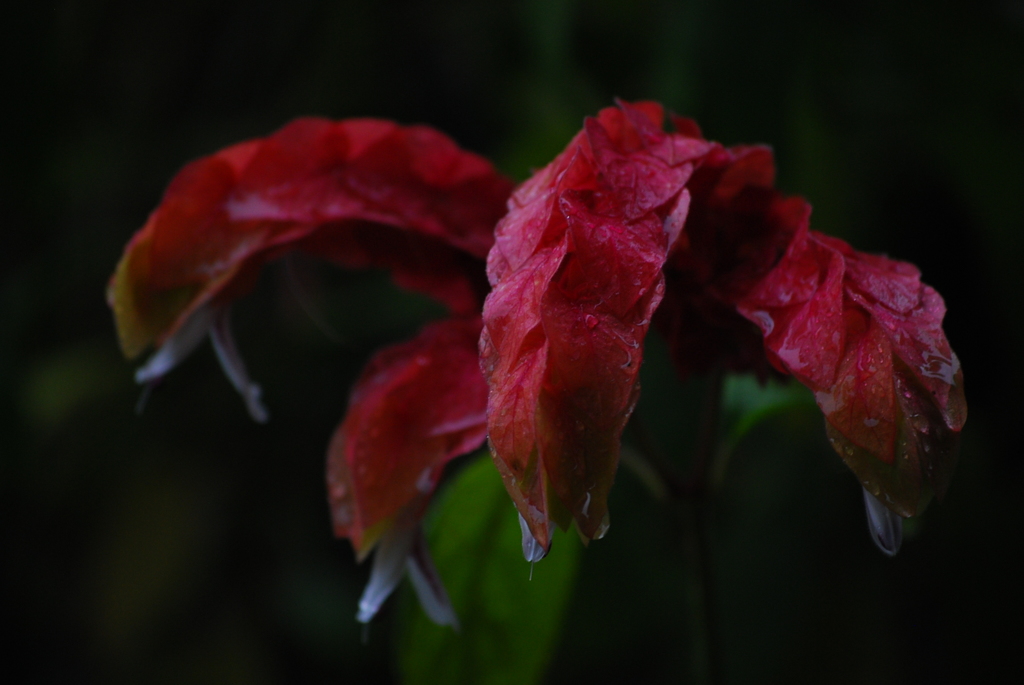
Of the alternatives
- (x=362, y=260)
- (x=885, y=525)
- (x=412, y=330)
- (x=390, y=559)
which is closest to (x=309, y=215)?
(x=362, y=260)

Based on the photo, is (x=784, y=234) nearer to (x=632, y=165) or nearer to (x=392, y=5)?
(x=632, y=165)

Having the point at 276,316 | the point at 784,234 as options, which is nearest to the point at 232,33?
the point at 276,316

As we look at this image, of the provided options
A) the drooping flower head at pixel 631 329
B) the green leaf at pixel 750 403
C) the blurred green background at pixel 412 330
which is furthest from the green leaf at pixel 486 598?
the drooping flower head at pixel 631 329

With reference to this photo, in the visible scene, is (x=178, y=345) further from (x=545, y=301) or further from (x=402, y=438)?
(x=545, y=301)

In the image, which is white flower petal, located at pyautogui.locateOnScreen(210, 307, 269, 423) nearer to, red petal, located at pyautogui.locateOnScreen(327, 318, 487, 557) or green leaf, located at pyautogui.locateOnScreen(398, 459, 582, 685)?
red petal, located at pyautogui.locateOnScreen(327, 318, 487, 557)

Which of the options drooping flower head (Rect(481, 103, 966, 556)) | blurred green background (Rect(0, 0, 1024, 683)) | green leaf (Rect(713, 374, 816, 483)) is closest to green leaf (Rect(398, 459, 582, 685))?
blurred green background (Rect(0, 0, 1024, 683))

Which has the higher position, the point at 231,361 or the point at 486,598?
the point at 231,361
